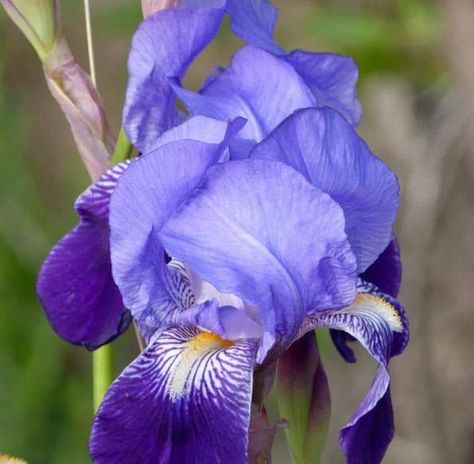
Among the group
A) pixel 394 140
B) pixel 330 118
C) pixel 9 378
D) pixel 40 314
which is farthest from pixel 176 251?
pixel 394 140

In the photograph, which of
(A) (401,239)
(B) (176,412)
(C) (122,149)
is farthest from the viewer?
(A) (401,239)

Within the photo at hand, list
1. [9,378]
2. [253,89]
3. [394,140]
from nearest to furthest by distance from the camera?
1. [253,89]
2. [9,378]
3. [394,140]

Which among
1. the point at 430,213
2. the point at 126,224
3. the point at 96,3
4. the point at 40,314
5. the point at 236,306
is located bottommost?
the point at 430,213

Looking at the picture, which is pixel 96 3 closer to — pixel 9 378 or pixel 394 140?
pixel 394 140

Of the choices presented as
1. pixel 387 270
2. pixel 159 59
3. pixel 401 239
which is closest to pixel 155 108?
pixel 159 59

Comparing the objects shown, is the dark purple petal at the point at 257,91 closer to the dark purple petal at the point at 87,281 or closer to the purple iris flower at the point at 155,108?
the purple iris flower at the point at 155,108

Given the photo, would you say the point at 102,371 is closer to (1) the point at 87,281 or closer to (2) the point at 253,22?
(1) the point at 87,281
